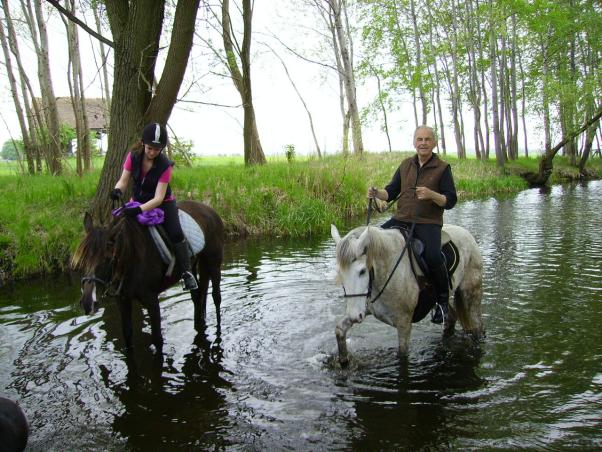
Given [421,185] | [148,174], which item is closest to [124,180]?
[148,174]

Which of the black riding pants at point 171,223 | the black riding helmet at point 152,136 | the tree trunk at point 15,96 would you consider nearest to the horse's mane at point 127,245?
the black riding pants at point 171,223

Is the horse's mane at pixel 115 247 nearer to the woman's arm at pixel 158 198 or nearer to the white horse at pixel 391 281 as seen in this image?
the woman's arm at pixel 158 198

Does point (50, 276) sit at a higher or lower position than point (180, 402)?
higher

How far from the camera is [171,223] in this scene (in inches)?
225

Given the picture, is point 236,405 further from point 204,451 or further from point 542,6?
point 542,6

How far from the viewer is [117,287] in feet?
16.9

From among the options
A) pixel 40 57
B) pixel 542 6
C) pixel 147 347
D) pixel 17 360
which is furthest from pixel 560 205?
pixel 40 57

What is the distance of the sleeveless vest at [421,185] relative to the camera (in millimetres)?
5129

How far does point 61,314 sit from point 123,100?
15.5 ft

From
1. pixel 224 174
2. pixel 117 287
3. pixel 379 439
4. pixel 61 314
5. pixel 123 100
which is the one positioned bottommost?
pixel 379 439

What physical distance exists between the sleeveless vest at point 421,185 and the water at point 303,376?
1582 mm

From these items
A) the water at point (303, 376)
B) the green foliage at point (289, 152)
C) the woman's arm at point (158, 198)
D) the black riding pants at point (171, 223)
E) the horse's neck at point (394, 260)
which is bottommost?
the water at point (303, 376)

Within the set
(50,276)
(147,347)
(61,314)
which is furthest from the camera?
(50,276)

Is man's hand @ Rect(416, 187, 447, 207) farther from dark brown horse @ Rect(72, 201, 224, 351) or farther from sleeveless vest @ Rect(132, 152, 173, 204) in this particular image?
dark brown horse @ Rect(72, 201, 224, 351)
